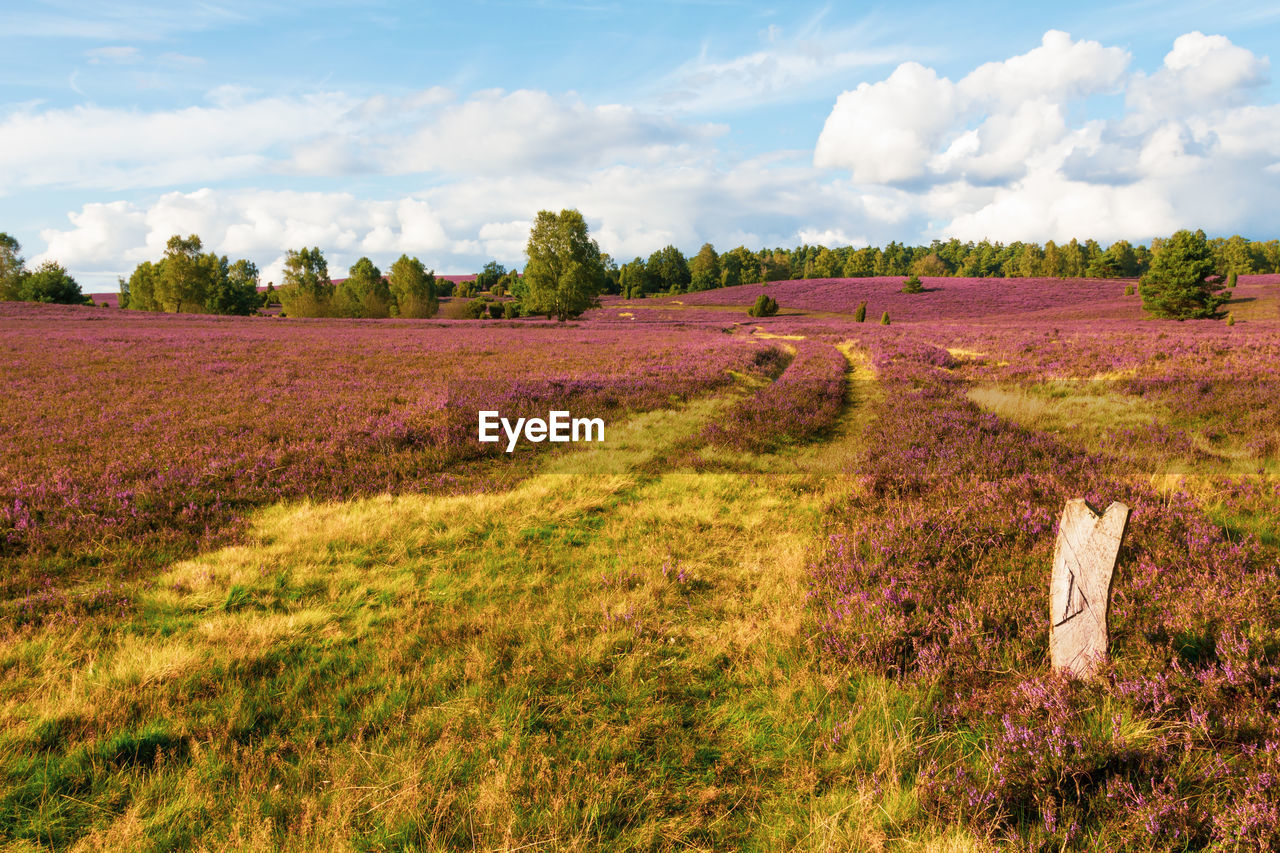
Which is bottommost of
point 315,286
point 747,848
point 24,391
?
point 747,848

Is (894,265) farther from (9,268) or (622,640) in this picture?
(9,268)

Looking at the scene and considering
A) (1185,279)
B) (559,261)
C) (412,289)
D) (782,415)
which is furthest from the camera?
(412,289)

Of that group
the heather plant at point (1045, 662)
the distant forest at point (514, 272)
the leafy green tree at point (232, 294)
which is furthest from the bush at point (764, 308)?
the leafy green tree at point (232, 294)

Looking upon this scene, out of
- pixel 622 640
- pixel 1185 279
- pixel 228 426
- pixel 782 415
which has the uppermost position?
pixel 1185 279

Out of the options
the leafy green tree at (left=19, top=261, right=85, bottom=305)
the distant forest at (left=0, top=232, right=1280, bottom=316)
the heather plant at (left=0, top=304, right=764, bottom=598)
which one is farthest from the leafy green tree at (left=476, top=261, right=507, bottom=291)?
the heather plant at (left=0, top=304, right=764, bottom=598)

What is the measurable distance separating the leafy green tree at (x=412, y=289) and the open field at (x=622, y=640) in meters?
60.8

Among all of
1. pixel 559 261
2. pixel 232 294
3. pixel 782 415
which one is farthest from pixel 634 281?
pixel 782 415

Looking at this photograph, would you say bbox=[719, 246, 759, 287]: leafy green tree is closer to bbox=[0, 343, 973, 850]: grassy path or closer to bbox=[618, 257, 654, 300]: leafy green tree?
bbox=[618, 257, 654, 300]: leafy green tree

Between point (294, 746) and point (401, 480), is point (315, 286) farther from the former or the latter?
point (294, 746)

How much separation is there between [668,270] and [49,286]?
95.1 m

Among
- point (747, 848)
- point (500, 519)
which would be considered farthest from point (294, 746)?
point (500, 519)

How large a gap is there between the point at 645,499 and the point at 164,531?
18.8 feet

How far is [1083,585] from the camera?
3312 millimetres

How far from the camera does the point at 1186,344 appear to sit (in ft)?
63.2
